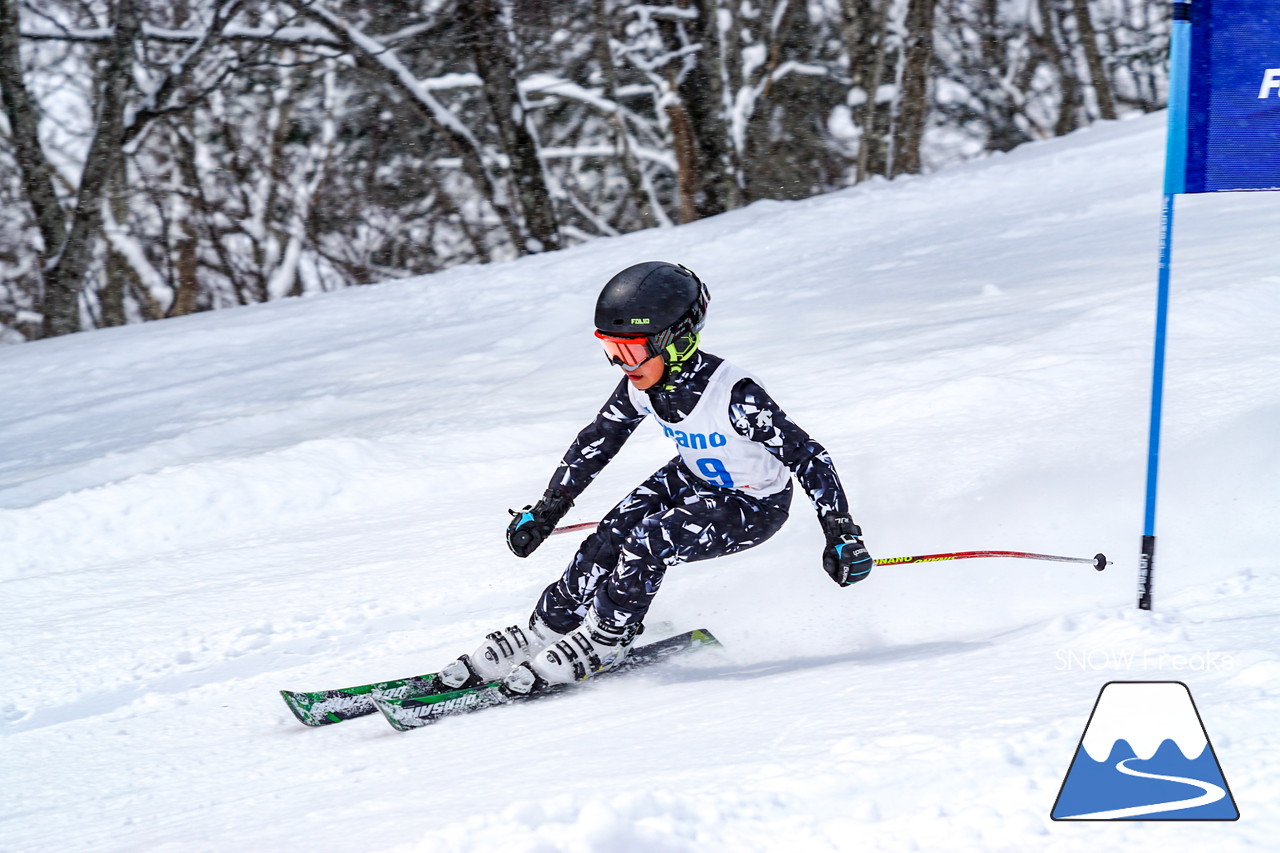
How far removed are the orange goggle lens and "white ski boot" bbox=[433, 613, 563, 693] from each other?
3.13ft

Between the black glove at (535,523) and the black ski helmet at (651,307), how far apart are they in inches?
27.3

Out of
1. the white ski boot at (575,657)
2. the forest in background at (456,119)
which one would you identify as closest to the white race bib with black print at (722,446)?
the white ski boot at (575,657)

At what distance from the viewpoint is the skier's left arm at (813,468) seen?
330cm

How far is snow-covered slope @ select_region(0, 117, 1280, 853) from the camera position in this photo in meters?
2.31

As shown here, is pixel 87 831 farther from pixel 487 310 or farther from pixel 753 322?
pixel 487 310

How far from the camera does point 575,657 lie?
143 inches

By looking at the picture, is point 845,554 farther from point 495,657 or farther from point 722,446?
point 495,657

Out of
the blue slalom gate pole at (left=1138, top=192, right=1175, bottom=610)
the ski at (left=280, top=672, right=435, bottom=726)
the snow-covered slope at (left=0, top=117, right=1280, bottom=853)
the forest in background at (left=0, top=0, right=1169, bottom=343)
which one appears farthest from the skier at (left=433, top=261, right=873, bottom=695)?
the forest in background at (left=0, top=0, right=1169, bottom=343)

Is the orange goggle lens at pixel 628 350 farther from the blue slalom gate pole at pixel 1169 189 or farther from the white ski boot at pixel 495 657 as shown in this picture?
the blue slalom gate pole at pixel 1169 189

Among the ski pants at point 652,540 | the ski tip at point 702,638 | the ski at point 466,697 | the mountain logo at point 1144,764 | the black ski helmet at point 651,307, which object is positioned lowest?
the ski tip at point 702,638

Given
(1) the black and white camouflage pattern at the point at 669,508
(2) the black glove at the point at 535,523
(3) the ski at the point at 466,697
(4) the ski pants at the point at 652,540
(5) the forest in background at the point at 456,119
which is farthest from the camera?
(5) the forest in background at the point at 456,119

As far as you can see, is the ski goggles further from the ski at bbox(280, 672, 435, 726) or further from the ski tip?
the ski at bbox(280, 672, 435, 726)

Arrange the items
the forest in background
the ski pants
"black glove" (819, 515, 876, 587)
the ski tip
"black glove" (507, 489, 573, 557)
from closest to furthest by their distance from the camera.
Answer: "black glove" (819, 515, 876, 587)
the ski pants
"black glove" (507, 489, 573, 557)
the ski tip
the forest in background

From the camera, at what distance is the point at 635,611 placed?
12.1 feet
